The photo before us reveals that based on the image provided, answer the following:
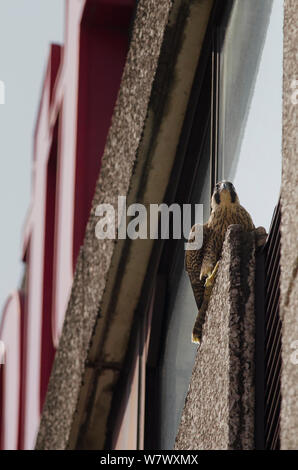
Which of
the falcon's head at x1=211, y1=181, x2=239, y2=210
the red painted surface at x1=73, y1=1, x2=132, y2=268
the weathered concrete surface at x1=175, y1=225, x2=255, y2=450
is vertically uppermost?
the red painted surface at x1=73, y1=1, x2=132, y2=268

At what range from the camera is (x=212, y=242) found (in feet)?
14.3

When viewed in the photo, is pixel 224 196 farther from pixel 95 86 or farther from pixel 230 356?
pixel 95 86

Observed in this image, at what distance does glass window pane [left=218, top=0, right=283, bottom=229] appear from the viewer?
179 inches

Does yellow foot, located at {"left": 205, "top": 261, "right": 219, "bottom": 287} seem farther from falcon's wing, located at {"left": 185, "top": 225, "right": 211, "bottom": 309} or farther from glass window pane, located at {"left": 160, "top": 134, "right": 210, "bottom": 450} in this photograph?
glass window pane, located at {"left": 160, "top": 134, "right": 210, "bottom": 450}

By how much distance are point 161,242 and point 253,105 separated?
5.30 feet

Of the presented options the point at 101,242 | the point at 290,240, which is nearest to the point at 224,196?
the point at 290,240

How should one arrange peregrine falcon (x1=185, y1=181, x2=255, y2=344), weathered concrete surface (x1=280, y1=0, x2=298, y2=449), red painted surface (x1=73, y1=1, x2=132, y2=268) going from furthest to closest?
red painted surface (x1=73, y1=1, x2=132, y2=268) → peregrine falcon (x1=185, y1=181, x2=255, y2=344) → weathered concrete surface (x1=280, y1=0, x2=298, y2=449)

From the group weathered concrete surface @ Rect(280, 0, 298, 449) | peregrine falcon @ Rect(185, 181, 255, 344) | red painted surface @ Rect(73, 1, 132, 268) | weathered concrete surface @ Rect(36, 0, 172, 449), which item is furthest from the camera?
red painted surface @ Rect(73, 1, 132, 268)

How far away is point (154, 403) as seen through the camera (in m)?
6.46

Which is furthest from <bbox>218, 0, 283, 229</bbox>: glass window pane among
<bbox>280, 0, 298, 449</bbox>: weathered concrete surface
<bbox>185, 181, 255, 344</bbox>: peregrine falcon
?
<bbox>280, 0, 298, 449</bbox>: weathered concrete surface

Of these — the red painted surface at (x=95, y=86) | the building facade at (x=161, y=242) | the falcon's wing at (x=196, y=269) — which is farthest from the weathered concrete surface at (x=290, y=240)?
the red painted surface at (x=95, y=86)

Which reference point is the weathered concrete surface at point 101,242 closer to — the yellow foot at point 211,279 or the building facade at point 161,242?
the building facade at point 161,242
